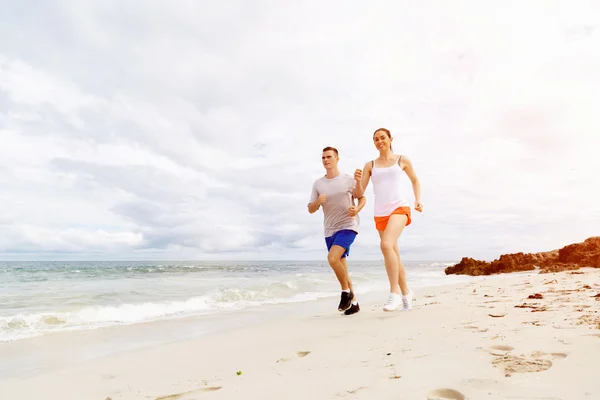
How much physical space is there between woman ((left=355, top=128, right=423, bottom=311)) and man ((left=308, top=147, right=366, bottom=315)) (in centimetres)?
26

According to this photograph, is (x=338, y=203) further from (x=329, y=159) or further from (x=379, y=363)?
(x=379, y=363)

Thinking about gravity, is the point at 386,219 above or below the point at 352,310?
above

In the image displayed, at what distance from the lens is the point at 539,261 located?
19.9 meters

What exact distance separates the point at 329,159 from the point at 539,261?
18.2 m

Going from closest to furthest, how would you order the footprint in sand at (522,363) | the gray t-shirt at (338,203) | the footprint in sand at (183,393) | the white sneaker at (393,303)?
1. the footprint in sand at (522,363)
2. the footprint in sand at (183,393)
3. the white sneaker at (393,303)
4. the gray t-shirt at (338,203)

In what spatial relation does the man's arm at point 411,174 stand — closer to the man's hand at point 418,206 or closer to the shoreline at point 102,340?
the man's hand at point 418,206

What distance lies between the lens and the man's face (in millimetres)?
5867

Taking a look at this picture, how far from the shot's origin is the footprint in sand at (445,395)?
2100 millimetres

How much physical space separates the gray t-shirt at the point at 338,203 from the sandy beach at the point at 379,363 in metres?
1.40

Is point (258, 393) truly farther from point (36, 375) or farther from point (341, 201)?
point (341, 201)

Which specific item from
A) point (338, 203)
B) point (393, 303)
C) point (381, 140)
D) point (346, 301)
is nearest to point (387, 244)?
point (393, 303)

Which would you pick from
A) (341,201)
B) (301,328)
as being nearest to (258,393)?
(301,328)

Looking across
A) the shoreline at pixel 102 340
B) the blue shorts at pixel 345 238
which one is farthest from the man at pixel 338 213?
the shoreline at pixel 102 340

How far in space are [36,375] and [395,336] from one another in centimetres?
339
